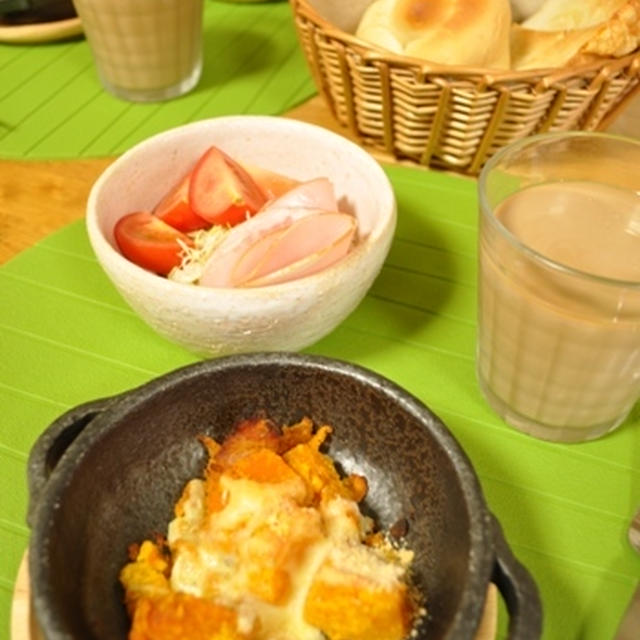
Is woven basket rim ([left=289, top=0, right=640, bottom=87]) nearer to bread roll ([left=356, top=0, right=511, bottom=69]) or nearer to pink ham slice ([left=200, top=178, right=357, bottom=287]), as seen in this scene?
bread roll ([left=356, top=0, right=511, bottom=69])

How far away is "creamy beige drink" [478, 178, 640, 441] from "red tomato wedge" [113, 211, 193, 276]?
310 mm

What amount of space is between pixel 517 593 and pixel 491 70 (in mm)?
615

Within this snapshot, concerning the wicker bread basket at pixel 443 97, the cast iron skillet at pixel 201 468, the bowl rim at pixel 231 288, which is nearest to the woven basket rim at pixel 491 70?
the wicker bread basket at pixel 443 97

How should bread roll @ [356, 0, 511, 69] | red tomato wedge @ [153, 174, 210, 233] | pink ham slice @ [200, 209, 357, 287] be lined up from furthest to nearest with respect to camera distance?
bread roll @ [356, 0, 511, 69], red tomato wedge @ [153, 174, 210, 233], pink ham slice @ [200, 209, 357, 287]

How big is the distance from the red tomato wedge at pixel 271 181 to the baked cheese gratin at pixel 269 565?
0.36 metres

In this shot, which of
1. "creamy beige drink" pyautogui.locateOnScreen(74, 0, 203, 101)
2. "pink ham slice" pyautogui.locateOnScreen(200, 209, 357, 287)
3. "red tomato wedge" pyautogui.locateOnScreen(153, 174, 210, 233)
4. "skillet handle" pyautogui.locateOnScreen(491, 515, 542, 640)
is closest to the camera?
"skillet handle" pyautogui.locateOnScreen(491, 515, 542, 640)

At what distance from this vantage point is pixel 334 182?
0.92 metres

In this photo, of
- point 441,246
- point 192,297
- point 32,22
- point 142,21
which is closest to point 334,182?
point 441,246

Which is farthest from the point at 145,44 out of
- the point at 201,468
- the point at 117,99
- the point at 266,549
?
the point at 266,549

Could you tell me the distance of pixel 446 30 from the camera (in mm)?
1011

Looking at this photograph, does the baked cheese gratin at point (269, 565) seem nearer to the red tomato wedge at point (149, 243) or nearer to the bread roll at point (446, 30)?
the red tomato wedge at point (149, 243)

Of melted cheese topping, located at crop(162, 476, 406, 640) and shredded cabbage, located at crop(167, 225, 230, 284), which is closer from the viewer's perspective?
melted cheese topping, located at crop(162, 476, 406, 640)

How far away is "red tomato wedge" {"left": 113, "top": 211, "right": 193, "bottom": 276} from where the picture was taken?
825mm

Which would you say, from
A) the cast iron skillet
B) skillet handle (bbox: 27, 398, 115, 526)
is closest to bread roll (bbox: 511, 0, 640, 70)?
the cast iron skillet
